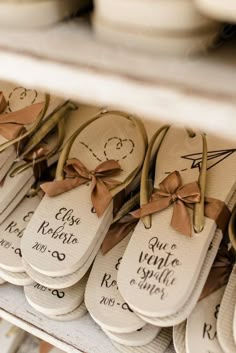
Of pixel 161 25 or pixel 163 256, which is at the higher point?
pixel 161 25

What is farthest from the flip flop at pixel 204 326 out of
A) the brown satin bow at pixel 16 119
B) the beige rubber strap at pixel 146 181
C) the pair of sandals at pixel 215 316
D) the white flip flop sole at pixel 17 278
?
the brown satin bow at pixel 16 119

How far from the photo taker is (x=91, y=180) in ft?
2.10

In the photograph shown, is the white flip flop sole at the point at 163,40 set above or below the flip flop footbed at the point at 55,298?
above

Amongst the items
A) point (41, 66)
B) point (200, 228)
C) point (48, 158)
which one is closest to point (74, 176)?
point (48, 158)

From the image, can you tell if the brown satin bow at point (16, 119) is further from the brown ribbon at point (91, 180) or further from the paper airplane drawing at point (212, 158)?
the paper airplane drawing at point (212, 158)

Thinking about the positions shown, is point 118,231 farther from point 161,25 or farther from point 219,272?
point 161,25

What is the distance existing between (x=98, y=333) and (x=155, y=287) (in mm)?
122

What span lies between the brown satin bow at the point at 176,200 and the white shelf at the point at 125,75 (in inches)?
9.1

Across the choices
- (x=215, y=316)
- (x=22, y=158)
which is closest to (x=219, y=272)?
(x=215, y=316)

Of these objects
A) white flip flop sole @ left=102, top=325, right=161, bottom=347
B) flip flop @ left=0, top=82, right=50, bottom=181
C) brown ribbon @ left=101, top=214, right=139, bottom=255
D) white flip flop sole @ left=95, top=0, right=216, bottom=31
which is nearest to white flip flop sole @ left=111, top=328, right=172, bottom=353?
white flip flop sole @ left=102, top=325, right=161, bottom=347

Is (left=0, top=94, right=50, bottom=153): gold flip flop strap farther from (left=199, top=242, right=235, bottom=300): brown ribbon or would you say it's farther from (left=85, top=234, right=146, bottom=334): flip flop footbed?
(left=199, top=242, right=235, bottom=300): brown ribbon

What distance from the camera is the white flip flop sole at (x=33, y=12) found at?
38cm

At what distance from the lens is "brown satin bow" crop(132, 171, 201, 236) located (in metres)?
0.56

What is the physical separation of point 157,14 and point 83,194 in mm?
328
